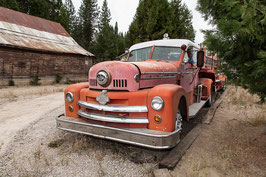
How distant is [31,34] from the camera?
16453 millimetres

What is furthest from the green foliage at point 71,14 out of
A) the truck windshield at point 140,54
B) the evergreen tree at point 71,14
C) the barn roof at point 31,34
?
the truck windshield at point 140,54

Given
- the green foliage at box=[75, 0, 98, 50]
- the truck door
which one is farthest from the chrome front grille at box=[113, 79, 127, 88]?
the green foliage at box=[75, 0, 98, 50]

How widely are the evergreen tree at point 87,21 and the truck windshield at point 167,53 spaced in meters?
37.5

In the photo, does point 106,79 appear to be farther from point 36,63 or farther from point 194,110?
point 36,63

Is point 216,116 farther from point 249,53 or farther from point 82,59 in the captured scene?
point 82,59

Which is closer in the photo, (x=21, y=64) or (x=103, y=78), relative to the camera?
(x=103, y=78)

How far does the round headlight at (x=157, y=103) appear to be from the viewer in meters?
2.63

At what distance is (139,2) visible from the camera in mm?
17109

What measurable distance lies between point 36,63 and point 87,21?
89.5ft

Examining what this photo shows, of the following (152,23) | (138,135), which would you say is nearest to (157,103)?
(138,135)

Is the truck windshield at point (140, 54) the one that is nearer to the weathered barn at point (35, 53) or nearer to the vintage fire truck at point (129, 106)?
the vintage fire truck at point (129, 106)

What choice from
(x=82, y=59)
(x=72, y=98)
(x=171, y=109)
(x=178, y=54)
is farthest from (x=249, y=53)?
(x=82, y=59)

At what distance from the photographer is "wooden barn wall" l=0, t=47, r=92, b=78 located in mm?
13601

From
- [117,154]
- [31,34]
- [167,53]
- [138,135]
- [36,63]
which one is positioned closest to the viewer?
[138,135]
